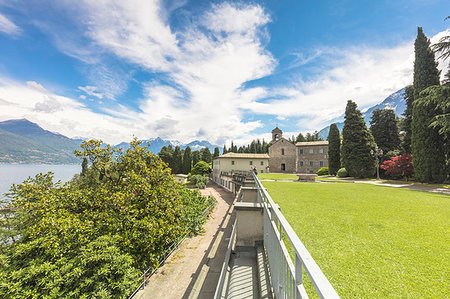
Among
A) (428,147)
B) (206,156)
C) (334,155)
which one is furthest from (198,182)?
(206,156)

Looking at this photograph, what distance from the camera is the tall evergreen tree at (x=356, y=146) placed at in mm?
27312

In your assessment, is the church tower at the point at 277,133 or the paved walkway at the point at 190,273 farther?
the church tower at the point at 277,133

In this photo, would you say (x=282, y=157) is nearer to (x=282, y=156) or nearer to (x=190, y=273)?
(x=282, y=156)

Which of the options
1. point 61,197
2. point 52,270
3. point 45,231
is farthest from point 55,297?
point 61,197

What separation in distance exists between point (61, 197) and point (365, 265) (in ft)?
31.8

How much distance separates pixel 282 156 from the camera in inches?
1704

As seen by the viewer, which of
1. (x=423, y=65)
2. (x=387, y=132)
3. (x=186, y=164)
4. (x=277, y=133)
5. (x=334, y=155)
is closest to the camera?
(x=423, y=65)

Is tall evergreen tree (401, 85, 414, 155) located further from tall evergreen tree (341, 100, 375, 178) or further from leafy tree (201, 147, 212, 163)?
leafy tree (201, 147, 212, 163)

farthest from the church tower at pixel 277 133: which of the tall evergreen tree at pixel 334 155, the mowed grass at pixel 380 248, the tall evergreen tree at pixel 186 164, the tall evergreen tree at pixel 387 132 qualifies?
the mowed grass at pixel 380 248

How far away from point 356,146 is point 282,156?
1638 centimetres

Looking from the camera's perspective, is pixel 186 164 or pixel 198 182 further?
pixel 186 164

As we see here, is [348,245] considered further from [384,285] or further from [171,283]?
[171,283]

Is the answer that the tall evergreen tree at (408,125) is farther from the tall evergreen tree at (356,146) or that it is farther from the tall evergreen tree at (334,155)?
the tall evergreen tree at (334,155)

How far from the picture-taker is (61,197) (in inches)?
284
